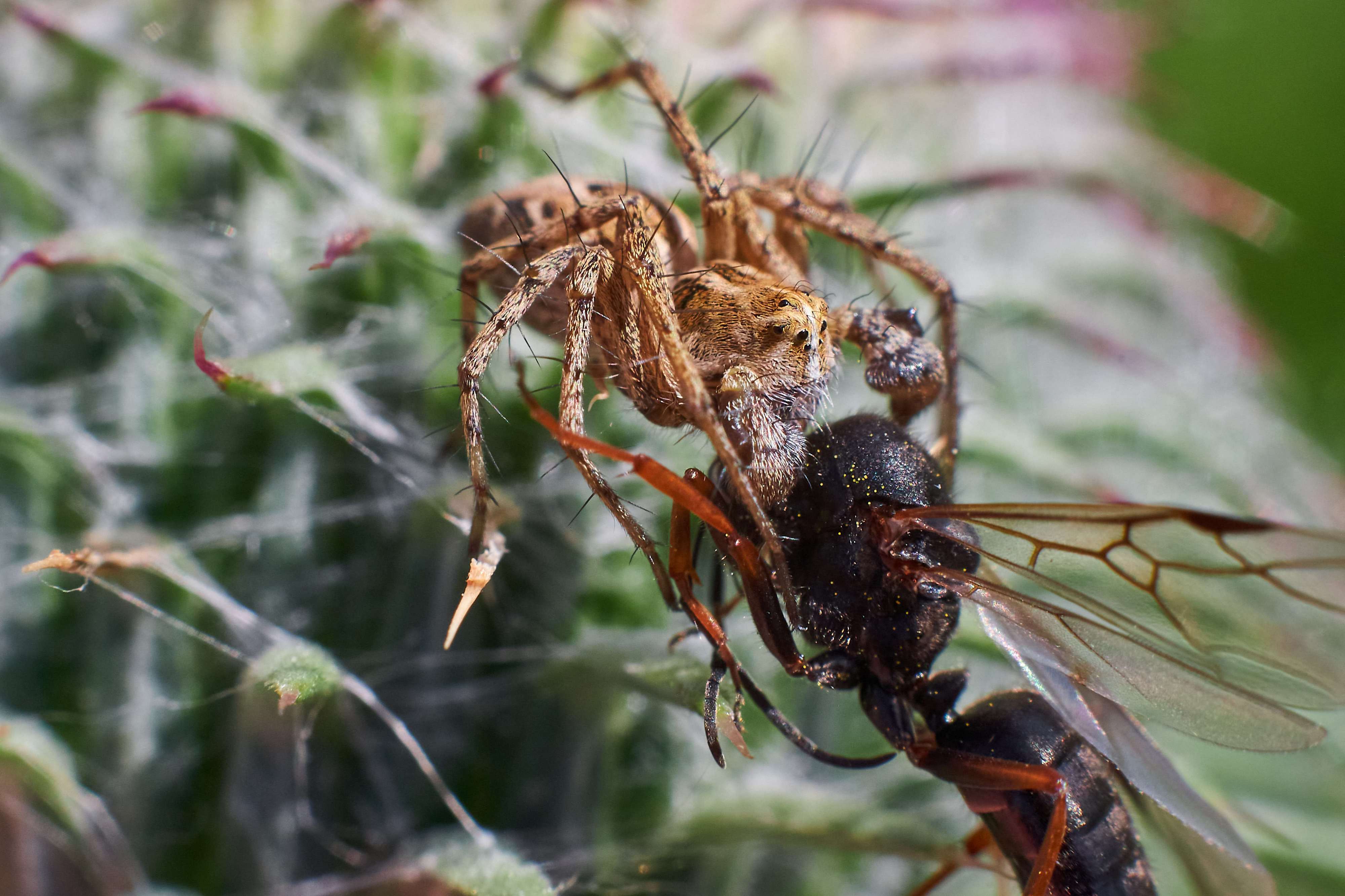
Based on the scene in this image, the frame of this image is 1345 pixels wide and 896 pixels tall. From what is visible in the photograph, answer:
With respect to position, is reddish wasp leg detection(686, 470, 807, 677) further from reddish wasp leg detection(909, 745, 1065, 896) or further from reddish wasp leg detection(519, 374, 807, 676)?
reddish wasp leg detection(909, 745, 1065, 896)

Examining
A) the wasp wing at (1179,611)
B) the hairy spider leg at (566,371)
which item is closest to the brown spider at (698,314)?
the hairy spider leg at (566,371)

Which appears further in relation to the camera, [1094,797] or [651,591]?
[651,591]

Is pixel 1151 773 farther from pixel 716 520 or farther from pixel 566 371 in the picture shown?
pixel 566 371

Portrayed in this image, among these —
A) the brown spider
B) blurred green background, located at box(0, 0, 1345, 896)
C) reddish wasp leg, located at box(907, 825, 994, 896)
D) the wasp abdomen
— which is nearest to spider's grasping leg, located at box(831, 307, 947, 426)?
the brown spider

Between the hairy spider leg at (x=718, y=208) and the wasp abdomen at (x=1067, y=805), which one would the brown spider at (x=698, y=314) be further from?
the wasp abdomen at (x=1067, y=805)

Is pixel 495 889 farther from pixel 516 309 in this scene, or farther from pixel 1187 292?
pixel 1187 292

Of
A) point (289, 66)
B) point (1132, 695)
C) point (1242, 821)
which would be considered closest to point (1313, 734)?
point (1132, 695)

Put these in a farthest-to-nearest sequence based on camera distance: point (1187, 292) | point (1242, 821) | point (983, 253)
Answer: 1. point (1187, 292)
2. point (983, 253)
3. point (1242, 821)
